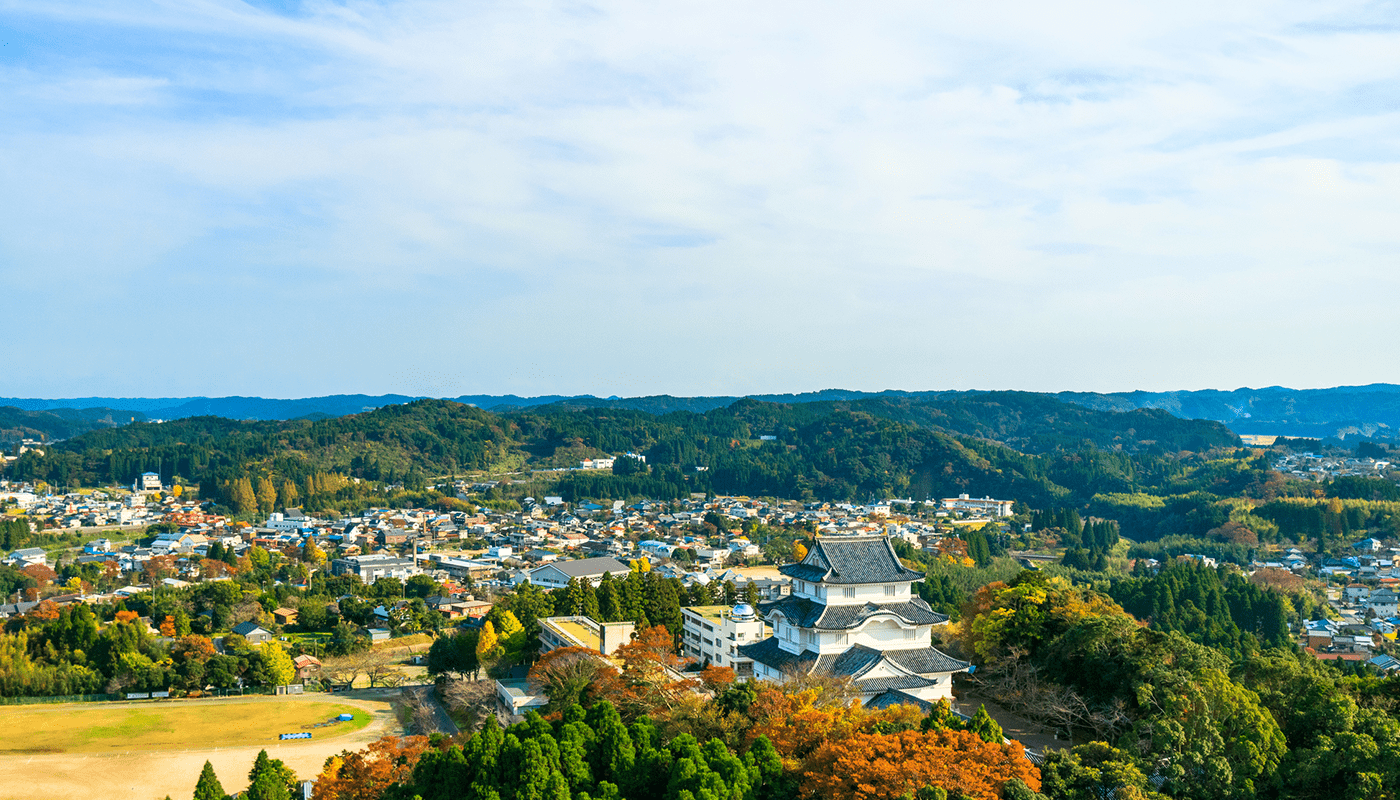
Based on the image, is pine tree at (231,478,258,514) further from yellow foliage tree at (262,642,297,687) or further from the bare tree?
the bare tree

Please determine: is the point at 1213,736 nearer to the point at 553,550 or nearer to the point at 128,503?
the point at 553,550

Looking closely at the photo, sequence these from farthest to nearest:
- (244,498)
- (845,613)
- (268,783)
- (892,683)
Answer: (244,498)
(845,613)
(892,683)
(268,783)

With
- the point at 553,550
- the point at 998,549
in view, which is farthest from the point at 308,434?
the point at 998,549

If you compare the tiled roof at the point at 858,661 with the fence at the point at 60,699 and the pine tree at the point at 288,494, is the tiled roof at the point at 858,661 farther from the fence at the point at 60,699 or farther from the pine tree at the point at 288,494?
the pine tree at the point at 288,494

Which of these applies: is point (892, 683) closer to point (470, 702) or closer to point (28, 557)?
point (470, 702)

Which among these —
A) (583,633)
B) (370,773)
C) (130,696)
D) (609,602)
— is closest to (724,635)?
(583,633)
